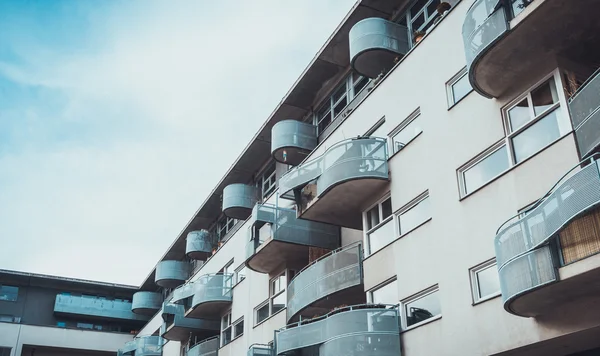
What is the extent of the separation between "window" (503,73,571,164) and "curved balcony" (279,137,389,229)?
4.51 m

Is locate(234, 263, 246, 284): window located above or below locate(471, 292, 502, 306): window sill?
above

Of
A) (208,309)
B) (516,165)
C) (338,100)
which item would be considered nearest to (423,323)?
(516,165)

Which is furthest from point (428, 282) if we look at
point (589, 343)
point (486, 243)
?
point (589, 343)

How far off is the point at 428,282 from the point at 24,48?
27757mm

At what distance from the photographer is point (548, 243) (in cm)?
1046

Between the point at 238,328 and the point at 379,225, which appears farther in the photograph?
the point at 238,328

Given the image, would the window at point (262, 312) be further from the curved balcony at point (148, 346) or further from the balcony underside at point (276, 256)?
the curved balcony at point (148, 346)

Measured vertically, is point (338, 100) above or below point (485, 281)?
above

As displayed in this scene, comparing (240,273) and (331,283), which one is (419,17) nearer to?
(331,283)

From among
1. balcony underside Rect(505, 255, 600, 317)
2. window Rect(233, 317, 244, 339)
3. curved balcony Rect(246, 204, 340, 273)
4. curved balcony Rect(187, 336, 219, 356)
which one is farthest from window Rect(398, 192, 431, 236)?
curved balcony Rect(187, 336, 219, 356)

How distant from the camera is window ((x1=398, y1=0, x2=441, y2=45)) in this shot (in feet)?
63.8

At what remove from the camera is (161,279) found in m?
39.1

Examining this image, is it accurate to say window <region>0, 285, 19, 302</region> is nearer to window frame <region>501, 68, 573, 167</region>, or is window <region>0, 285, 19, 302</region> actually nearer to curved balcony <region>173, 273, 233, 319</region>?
curved balcony <region>173, 273, 233, 319</region>

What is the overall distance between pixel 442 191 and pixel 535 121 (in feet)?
9.34
